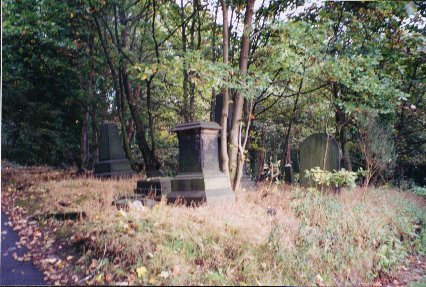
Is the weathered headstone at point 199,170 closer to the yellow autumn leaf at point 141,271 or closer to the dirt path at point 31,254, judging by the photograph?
the dirt path at point 31,254

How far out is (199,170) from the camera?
16.4ft

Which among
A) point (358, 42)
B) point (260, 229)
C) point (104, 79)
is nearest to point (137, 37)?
point (104, 79)

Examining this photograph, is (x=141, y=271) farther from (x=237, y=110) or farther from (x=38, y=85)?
(x=237, y=110)

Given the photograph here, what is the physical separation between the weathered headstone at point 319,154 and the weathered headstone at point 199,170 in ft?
9.15

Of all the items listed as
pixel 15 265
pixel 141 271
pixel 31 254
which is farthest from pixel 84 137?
pixel 141 271

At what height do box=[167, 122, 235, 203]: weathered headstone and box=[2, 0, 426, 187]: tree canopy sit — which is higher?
box=[2, 0, 426, 187]: tree canopy

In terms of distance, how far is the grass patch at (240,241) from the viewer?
2.77m

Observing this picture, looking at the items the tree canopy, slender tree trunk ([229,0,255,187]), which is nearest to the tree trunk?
the tree canopy

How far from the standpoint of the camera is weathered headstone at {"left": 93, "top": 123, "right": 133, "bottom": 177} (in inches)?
307

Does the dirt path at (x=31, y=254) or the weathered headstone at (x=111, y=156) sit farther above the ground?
the weathered headstone at (x=111, y=156)

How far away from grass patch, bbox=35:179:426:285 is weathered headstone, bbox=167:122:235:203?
408mm

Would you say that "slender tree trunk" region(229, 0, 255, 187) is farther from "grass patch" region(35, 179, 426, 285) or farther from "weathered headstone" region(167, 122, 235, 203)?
"grass patch" region(35, 179, 426, 285)

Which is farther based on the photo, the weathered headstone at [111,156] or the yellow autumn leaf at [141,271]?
the weathered headstone at [111,156]

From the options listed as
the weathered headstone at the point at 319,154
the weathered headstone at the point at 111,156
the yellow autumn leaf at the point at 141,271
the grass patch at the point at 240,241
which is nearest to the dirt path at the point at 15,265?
the grass patch at the point at 240,241
